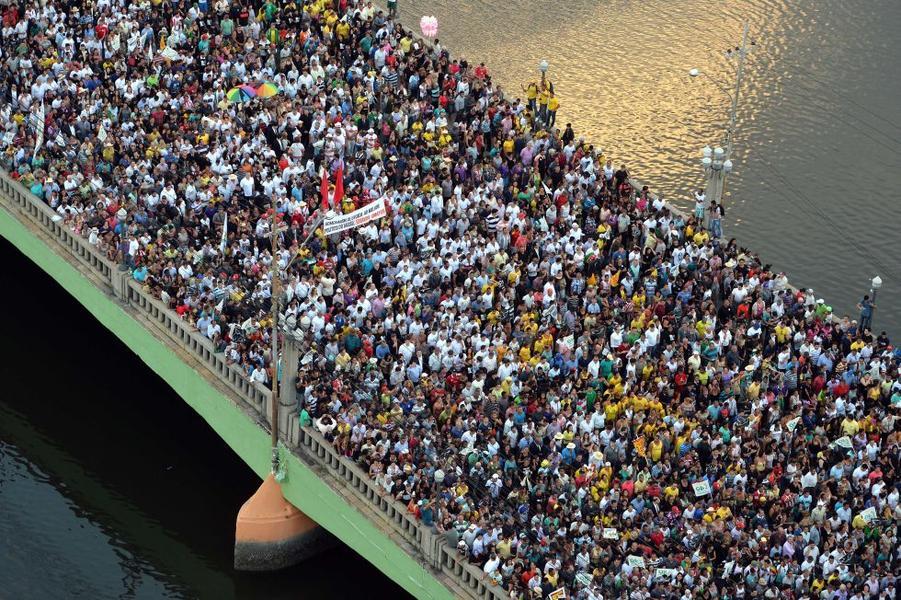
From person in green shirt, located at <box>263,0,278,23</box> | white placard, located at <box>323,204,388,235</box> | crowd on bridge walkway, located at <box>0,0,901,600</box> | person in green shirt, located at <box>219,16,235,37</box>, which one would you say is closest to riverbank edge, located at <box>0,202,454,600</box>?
crowd on bridge walkway, located at <box>0,0,901,600</box>

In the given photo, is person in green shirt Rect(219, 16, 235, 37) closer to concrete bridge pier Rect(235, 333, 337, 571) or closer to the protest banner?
the protest banner

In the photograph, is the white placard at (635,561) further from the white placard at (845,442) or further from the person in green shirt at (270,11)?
the person in green shirt at (270,11)

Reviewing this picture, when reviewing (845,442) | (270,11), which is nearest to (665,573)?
(845,442)

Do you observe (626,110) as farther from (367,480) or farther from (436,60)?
(367,480)

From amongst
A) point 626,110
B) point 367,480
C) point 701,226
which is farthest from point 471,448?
point 626,110

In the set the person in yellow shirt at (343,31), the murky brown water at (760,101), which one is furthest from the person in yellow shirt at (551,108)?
the murky brown water at (760,101)
